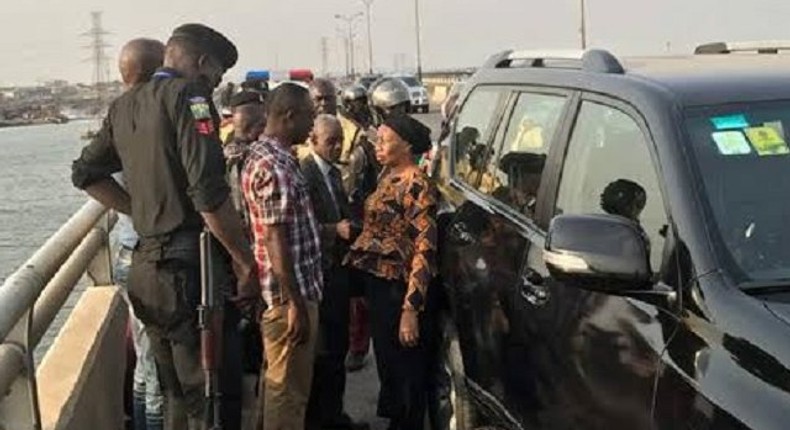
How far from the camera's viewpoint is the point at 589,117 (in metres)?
3.63

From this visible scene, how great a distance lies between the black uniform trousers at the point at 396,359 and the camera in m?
5.33

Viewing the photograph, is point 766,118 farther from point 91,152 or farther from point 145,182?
point 91,152

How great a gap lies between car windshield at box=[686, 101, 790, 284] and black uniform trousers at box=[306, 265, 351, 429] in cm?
299

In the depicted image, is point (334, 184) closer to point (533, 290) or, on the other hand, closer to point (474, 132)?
point (474, 132)

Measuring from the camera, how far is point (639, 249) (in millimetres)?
2732

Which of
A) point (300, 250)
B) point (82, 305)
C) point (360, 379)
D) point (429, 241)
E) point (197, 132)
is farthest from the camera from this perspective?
point (360, 379)

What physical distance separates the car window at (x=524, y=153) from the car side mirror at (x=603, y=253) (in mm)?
1109

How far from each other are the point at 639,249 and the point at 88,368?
2912mm

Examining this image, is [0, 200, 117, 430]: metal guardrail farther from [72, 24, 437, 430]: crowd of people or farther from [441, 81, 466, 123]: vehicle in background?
[441, 81, 466, 123]: vehicle in background

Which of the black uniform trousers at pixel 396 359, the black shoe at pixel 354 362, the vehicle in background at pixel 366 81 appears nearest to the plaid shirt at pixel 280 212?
Result: the black uniform trousers at pixel 396 359

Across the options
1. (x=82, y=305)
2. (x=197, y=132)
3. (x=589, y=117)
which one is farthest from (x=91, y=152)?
(x=589, y=117)

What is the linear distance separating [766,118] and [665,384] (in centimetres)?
94

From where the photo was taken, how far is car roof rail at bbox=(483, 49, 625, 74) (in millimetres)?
3617

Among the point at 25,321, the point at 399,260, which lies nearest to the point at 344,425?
the point at 399,260
